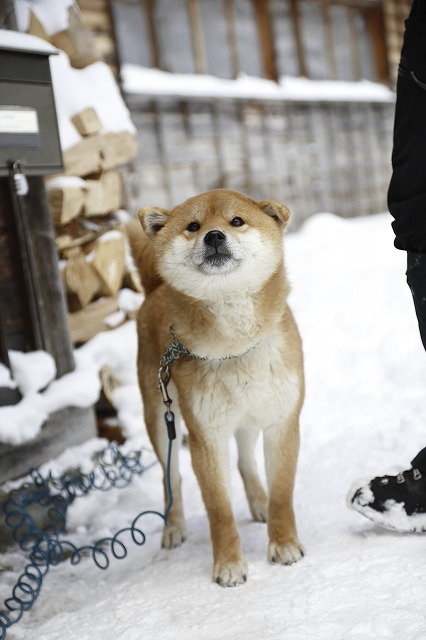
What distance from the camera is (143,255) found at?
2711 mm

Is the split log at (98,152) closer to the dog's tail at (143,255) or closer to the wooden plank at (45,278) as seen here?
the wooden plank at (45,278)

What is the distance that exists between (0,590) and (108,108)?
8.58ft

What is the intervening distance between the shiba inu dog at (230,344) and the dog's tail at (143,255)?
1.30ft

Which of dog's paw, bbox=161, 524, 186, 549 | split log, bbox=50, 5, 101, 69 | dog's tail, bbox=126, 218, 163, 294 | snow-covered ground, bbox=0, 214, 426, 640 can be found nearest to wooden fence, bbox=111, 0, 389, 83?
split log, bbox=50, 5, 101, 69

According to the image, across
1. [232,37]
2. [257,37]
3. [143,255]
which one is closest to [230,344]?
[143,255]

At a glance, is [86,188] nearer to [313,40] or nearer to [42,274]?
[42,274]

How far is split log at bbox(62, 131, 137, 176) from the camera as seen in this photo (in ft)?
11.7

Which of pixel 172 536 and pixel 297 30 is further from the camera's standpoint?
pixel 297 30

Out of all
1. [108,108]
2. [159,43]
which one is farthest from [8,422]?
[159,43]

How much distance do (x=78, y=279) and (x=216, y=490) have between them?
1.76 metres

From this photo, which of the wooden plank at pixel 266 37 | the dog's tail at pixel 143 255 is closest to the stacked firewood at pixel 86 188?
the dog's tail at pixel 143 255

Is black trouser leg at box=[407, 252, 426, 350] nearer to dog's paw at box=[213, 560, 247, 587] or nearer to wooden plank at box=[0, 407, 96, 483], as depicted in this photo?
dog's paw at box=[213, 560, 247, 587]

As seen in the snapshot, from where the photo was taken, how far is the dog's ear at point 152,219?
2.25 metres

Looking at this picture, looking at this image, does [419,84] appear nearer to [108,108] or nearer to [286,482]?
[286,482]
